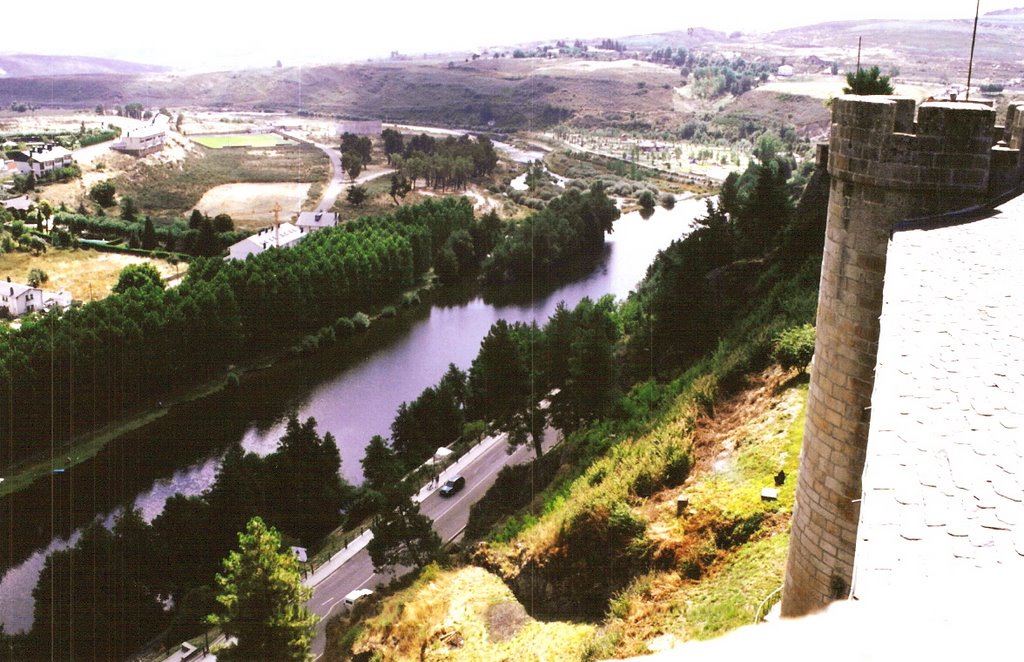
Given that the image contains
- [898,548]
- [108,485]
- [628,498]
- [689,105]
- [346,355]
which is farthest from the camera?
[689,105]

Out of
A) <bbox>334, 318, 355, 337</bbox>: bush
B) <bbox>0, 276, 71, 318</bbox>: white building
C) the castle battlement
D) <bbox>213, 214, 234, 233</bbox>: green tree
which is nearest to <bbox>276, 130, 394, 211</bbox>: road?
<bbox>213, 214, 234, 233</bbox>: green tree

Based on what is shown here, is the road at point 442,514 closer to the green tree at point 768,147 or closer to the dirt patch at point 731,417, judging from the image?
the dirt patch at point 731,417

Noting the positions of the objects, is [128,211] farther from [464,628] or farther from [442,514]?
[464,628]

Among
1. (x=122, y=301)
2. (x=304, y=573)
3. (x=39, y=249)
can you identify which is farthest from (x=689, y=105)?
(x=304, y=573)

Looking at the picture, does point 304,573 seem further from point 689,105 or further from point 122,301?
point 689,105

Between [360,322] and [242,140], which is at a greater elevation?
Answer: [242,140]

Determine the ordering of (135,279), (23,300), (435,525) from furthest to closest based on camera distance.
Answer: (135,279) → (23,300) → (435,525)

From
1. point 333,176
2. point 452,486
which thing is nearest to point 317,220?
point 333,176

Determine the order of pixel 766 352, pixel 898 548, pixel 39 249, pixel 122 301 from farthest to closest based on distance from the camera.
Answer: pixel 39 249
pixel 122 301
pixel 766 352
pixel 898 548
